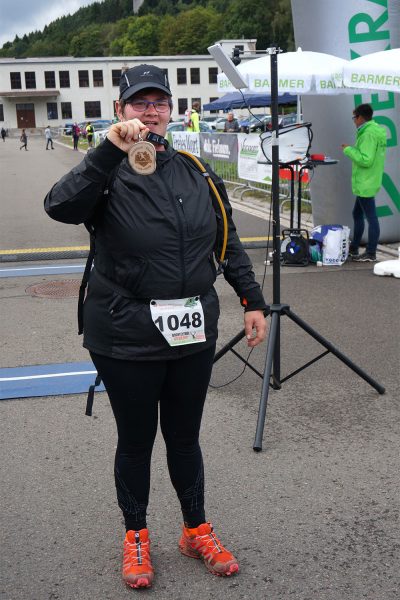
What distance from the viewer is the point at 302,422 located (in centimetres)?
489

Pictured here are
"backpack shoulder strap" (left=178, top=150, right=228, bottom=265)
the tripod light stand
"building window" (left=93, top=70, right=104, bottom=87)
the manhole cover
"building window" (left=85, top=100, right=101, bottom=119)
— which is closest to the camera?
"backpack shoulder strap" (left=178, top=150, right=228, bottom=265)

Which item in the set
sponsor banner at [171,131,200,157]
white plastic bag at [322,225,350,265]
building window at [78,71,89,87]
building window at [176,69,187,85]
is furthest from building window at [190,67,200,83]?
white plastic bag at [322,225,350,265]

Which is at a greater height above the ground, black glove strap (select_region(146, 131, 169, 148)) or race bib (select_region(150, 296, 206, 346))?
black glove strap (select_region(146, 131, 169, 148))

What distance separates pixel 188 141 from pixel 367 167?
12.9 metres

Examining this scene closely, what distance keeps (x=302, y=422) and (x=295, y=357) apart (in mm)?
1434

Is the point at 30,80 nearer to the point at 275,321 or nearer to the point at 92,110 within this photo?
the point at 92,110

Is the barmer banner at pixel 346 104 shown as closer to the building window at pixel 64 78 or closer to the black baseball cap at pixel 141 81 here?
the black baseball cap at pixel 141 81

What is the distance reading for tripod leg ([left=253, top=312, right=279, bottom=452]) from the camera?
14.7ft

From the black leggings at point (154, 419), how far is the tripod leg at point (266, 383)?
122cm

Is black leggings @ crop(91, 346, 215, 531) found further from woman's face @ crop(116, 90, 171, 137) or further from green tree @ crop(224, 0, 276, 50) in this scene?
green tree @ crop(224, 0, 276, 50)

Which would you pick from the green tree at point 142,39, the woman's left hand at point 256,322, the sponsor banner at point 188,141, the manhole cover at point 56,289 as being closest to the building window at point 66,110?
the green tree at point 142,39

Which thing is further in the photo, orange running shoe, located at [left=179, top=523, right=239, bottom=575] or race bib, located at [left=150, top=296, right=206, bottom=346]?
orange running shoe, located at [left=179, top=523, right=239, bottom=575]

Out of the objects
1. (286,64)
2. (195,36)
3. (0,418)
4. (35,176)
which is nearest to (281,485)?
(0,418)

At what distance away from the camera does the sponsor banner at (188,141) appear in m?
21.3
